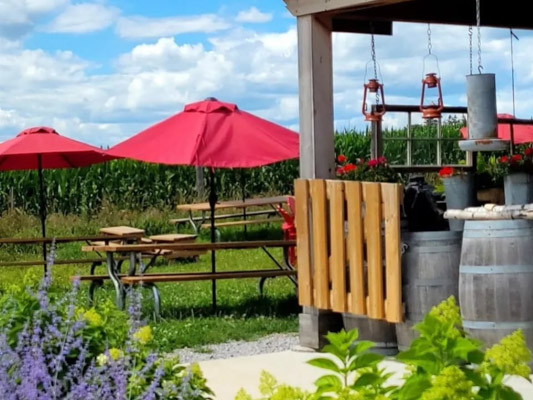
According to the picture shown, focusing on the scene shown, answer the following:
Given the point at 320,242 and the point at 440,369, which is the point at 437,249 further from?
the point at 440,369

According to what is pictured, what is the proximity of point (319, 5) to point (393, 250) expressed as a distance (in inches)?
83.9

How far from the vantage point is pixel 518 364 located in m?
2.49

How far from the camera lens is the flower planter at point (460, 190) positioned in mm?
9109

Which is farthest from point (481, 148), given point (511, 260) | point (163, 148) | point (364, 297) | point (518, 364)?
point (163, 148)

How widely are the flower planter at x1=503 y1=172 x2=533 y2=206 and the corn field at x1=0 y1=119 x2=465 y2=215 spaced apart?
1359 cm

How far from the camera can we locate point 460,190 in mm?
9164

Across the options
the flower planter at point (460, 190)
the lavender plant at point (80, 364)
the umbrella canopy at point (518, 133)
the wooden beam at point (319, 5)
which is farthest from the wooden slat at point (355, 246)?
the umbrella canopy at point (518, 133)

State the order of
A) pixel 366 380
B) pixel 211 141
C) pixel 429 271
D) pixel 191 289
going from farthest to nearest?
pixel 191 289
pixel 211 141
pixel 429 271
pixel 366 380

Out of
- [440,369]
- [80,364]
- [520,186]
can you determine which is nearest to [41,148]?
[520,186]

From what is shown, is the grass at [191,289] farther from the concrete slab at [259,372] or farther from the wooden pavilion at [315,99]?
the wooden pavilion at [315,99]

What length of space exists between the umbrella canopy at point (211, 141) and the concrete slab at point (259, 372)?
266 centimetres

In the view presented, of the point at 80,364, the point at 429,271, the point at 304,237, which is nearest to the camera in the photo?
the point at 80,364

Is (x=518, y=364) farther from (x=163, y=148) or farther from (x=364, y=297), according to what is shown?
(x=163, y=148)

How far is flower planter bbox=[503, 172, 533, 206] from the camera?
9.43 m
